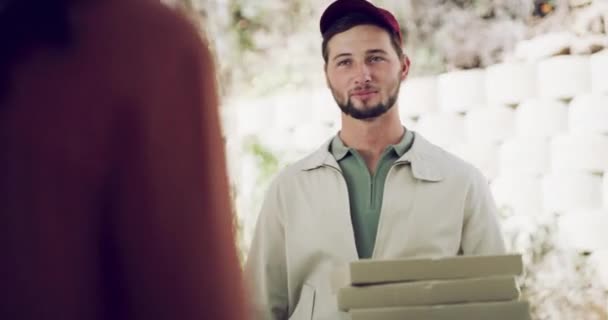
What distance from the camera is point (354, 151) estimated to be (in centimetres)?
180

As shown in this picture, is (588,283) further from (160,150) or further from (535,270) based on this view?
(160,150)

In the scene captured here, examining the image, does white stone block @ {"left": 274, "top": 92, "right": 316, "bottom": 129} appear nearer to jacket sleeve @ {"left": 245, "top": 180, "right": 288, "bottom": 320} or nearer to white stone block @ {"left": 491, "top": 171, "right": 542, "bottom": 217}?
white stone block @ {"left": 491, "top": 171, "right": 542, "bottom": 217}

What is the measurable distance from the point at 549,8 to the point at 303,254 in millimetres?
1300

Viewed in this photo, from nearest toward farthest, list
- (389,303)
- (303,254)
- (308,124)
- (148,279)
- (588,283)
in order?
1. (148,279)
2. (389,303)
3. (303,254)
4. (588,283)
5. (308,124)

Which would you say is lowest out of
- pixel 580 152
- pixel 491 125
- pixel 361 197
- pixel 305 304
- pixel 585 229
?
pixel 305 304

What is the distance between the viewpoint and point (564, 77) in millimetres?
2391

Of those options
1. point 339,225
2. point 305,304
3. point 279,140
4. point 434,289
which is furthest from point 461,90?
point 434,289

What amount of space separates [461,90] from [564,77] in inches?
12.5

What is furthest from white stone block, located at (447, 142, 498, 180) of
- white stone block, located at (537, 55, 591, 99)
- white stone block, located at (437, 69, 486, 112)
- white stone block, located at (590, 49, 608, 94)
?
white stone block, located at (590, 49, 608, 94)

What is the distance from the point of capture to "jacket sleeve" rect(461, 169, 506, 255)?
1719 millimetres

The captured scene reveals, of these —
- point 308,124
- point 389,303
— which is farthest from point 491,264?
point 308,124

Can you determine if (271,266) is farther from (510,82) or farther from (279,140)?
(510,82)

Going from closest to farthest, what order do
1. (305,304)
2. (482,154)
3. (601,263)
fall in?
(305,304) → (601,263) → (482,154)

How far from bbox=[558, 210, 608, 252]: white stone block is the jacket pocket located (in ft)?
3.38
